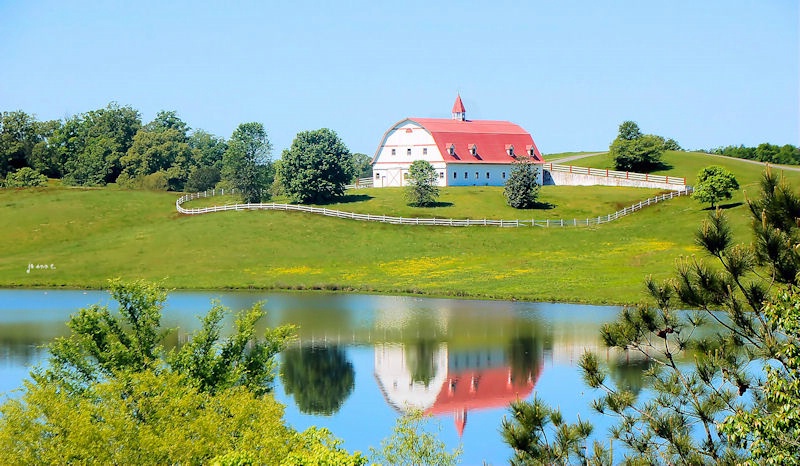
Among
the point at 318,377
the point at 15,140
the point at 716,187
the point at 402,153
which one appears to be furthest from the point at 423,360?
the point at 15,140

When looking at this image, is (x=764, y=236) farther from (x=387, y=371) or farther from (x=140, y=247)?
(x=140, y=247)

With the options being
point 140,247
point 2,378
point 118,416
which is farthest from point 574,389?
point 140,247

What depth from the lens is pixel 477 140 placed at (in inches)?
4776

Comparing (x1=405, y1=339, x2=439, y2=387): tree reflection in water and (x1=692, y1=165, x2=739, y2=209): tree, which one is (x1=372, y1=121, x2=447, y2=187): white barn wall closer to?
(x1=692, y1=165, x2=739, y2=209): tree

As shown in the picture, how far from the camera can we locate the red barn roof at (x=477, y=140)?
11756 centimetres

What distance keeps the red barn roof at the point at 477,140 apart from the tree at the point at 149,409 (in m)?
86.3

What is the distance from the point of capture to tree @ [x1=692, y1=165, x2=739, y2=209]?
90.8 metres

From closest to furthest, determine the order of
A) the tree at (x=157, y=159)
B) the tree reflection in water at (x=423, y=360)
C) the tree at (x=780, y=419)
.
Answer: the tree at (x=780, y=419)
the tree reflection in water at (x=423, y=360)
the tree at (x=157, y=159)

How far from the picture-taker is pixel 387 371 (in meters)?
42.1

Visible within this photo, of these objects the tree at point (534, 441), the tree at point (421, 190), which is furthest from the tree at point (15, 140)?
the tree at point (534, 441)

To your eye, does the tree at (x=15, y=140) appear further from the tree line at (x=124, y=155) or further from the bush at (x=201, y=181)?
the bush at (x=201, y=181)

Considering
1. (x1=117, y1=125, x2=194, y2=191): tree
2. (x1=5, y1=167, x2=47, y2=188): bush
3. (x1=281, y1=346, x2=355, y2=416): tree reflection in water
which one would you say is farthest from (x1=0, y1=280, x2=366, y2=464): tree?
(x1=5, y1=167, x2=47, y2=188): bush

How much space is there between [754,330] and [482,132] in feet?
345

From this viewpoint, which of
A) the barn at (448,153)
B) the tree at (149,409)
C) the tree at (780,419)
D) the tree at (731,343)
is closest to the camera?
the tree at (780,419)
